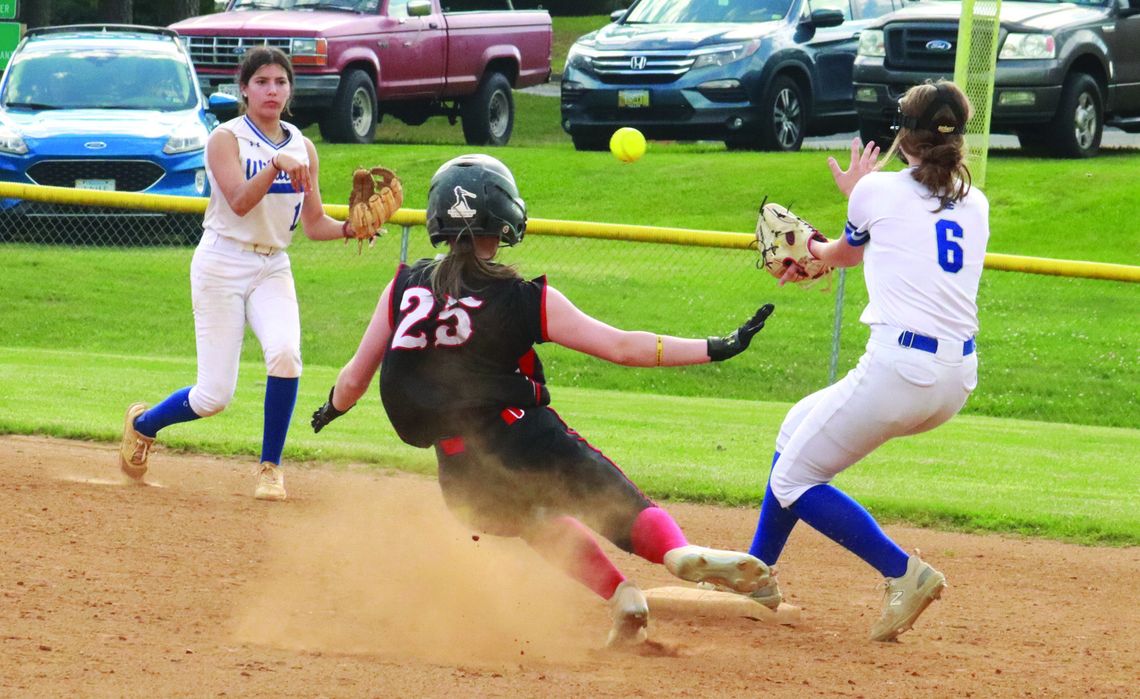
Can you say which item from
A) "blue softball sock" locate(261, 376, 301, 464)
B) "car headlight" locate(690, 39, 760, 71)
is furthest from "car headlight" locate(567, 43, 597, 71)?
"blue softball sock" locate(261, 376, 301, 464)

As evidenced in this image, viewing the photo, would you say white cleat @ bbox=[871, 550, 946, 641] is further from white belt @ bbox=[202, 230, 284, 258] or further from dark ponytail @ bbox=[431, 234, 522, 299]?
white belt @ bbox=[202, 230, 284, 258]

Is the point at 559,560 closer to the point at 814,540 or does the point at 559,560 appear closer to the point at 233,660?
the point at 233,660

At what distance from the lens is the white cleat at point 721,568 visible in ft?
15.4

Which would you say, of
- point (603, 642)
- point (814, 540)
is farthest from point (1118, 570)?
point (603, 642)

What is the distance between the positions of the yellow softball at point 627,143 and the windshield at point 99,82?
168 inches

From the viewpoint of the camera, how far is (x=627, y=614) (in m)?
4.96

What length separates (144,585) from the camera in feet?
18.4

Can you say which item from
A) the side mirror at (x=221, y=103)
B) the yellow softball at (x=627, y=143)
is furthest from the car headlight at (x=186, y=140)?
the yellow softball at (x=627, y=143)

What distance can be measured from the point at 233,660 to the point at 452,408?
0.98 m

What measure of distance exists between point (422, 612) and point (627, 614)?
Result: 88 centimetres

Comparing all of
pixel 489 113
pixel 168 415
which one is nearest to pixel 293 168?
pixel 168 415

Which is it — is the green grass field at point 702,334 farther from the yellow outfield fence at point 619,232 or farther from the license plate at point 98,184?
the yellow outfield fence at point 619,232

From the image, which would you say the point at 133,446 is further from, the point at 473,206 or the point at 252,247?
the point at 473,206

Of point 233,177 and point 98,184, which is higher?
point 233,177
